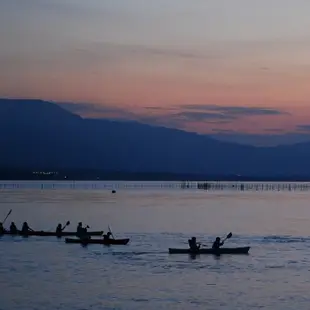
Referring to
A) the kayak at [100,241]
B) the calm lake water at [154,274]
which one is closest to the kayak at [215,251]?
the calm lake water at [154,274]

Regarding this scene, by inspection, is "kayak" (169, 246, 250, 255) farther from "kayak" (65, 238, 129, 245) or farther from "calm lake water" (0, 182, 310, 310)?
"kayak" (65, 238, 129, 245)

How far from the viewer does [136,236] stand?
6431cm

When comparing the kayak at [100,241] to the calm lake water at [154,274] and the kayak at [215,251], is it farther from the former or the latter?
the kayak at [215,251]

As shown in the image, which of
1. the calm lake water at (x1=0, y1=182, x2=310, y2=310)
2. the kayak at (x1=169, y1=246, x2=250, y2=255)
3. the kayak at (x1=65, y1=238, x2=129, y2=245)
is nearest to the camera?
the calm lake water at (x1=0, y1=182, x2=310, y2=310)

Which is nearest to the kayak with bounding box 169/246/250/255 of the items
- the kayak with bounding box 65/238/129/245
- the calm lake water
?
the calm lake water

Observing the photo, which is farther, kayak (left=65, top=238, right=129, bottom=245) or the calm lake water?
kayak (left=65, top=238, right=129, bottom=245)

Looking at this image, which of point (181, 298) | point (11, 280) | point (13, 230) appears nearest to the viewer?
point (181, 298)

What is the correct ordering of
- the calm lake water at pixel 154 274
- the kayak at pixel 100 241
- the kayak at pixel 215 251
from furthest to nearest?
the kayak at pixel 100 241
the kayak at pixel 215 251
the calm lake water at pixel 154 274

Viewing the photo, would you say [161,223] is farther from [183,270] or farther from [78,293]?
[78,293]

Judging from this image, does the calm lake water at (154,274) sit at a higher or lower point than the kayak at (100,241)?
lower

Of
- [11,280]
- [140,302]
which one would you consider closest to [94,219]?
[11,280]

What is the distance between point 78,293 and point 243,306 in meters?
7.87

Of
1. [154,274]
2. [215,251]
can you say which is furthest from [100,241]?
[154,274]

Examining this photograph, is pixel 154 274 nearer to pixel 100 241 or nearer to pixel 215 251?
pixel 215 251
